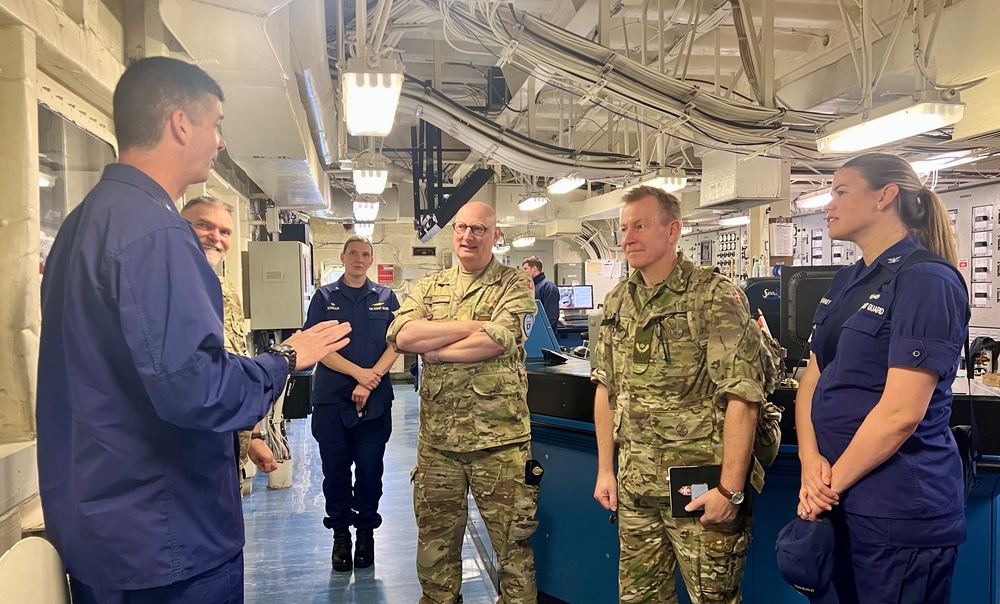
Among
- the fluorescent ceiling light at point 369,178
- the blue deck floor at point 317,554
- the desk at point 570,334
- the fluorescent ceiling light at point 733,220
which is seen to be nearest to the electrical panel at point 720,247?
the fluorescent ceiling light at point 733,220

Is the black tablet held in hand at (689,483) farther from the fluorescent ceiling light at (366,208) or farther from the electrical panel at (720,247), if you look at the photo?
the electrical panel at (720,247)

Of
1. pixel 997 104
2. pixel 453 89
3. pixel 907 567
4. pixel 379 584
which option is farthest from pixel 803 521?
pixel 453 89

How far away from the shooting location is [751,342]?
191 centimetres

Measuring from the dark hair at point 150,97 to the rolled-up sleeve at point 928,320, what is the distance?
1.86m

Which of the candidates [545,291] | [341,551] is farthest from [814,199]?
[341,551]

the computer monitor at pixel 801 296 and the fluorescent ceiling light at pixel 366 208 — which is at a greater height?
the fluorescent ceiling light at pixel 366 208

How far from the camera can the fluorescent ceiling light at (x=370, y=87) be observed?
2645 millimetres

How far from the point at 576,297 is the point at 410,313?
26.4ft

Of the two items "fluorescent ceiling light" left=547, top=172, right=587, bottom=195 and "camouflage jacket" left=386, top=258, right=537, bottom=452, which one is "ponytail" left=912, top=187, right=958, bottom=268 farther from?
"fluorescent ceiling light" left=547, top=172, right=587, bottom=195

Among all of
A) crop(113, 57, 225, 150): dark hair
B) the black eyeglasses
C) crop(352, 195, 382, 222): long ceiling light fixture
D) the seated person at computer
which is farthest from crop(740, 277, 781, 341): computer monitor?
crop(352, 195, 382, 222): long ceiling light fixture

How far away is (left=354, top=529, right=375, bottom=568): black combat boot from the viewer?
338 cm

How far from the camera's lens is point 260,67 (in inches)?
96.4

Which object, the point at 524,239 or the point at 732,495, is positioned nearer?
the point at 732,495

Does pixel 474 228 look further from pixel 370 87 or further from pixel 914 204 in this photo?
pixel 914 204
